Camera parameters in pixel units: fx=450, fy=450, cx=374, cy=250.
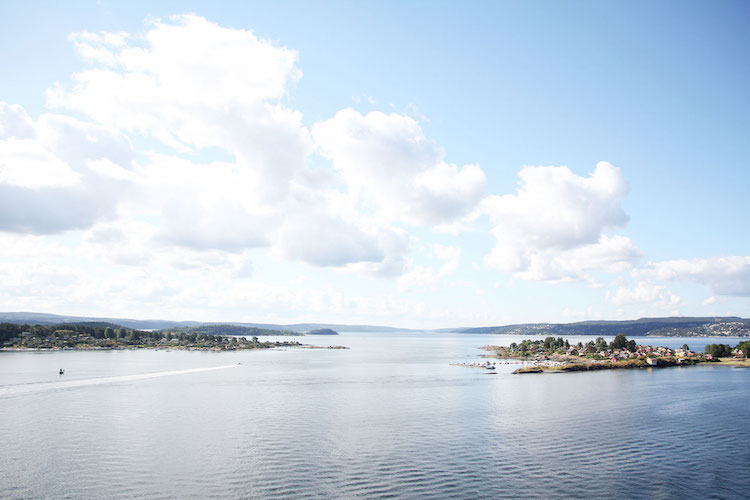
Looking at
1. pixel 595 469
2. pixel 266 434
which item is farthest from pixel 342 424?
pixel 595 469

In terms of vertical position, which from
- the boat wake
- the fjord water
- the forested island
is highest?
the fjord water

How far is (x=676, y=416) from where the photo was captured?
204 feet

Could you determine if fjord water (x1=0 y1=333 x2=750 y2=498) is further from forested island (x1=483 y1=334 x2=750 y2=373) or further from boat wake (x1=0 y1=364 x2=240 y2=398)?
forested island (x1=483 y1=334 x2=750 y2=373)

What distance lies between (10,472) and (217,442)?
56.3 feet

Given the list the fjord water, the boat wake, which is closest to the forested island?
the fjord water

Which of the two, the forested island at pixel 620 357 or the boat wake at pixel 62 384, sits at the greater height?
the boat wake at pixel 62 384

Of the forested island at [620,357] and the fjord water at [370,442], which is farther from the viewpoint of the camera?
the forested island at [620,357]

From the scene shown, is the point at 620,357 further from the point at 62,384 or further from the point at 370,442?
the point at 62,384

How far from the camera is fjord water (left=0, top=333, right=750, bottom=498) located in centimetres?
3453

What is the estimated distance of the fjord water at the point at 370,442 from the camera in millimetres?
34531

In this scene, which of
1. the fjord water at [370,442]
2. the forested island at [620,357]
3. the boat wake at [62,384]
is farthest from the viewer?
the forested island at [620,357]

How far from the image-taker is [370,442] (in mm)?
47312

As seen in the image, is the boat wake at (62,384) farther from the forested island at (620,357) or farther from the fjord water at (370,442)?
the forested island at (620,357)

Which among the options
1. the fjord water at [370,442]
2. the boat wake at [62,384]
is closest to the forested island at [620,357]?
the fjord water at [370,442]
